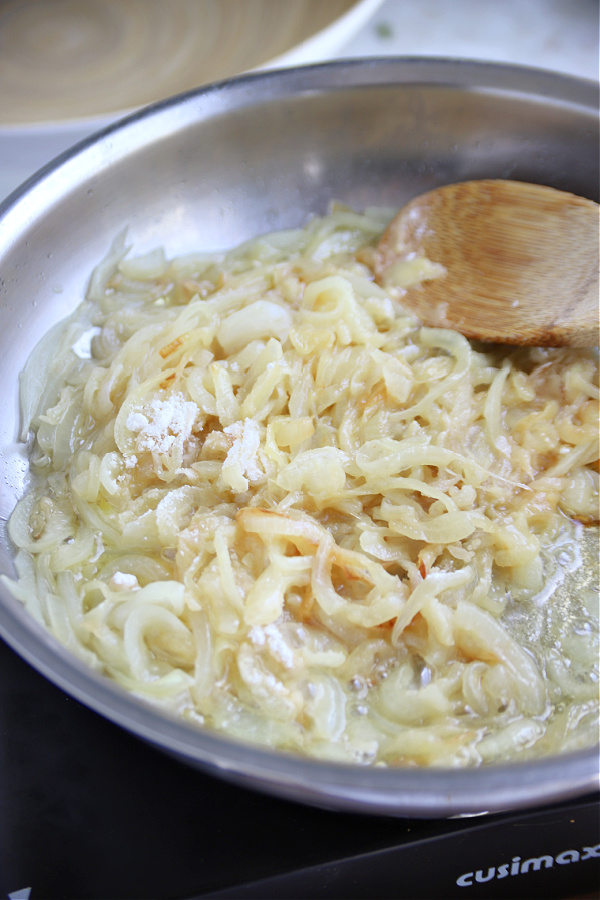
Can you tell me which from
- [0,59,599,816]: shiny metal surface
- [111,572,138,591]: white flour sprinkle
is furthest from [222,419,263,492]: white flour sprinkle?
[0,59,599,816]: shiny metal surface

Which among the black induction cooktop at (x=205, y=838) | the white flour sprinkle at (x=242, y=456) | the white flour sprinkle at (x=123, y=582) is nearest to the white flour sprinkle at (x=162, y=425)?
the white flour sprinkle at (x=242, y=456)

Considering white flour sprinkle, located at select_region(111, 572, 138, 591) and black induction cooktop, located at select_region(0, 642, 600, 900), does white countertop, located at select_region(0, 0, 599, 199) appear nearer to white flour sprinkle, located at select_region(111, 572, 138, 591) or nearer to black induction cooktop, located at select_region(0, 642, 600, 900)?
white flour sprinkle, located at select_region(111, 572, 138, 591)

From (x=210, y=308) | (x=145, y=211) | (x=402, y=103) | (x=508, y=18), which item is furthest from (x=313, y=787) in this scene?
(x=508, y=18)

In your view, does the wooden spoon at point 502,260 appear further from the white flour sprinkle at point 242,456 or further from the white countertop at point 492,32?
the white countertop at point 492,32

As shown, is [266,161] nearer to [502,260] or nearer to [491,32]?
[502,260]

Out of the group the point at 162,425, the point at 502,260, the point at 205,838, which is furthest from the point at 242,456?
the point at 502,260
